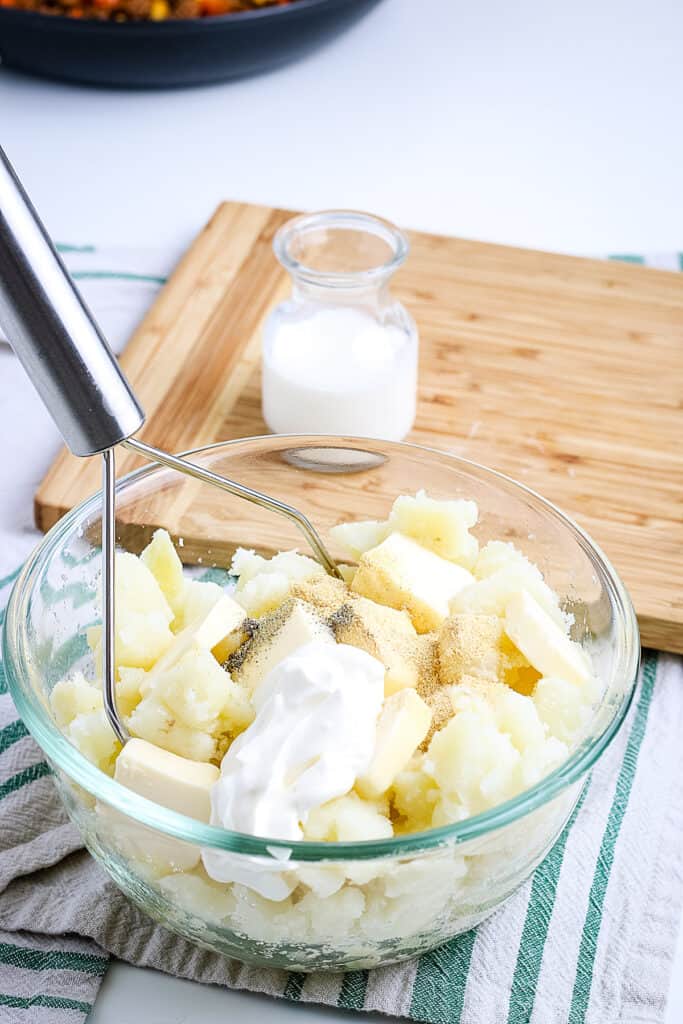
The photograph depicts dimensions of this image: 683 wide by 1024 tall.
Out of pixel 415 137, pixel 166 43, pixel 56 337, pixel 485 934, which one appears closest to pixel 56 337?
pixel 56 337

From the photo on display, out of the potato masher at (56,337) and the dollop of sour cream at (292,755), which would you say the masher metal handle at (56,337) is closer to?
the potato masher at (56,337)

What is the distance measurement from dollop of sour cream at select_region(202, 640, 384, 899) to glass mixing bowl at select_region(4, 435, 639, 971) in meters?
0.03

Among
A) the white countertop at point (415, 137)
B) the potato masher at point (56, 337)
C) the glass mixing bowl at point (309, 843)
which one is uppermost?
the potato masher at point (56, 337)

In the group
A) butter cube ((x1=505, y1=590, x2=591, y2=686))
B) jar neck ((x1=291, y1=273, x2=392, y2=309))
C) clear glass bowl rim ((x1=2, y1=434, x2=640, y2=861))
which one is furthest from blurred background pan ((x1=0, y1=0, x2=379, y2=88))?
butter cube ((x1=505, y1=590, x2=591, y2=686))

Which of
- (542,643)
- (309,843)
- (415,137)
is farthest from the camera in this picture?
(415,137)

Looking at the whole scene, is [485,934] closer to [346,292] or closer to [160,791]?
[160,791]

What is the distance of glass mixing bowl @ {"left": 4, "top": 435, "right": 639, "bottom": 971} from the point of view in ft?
2.91

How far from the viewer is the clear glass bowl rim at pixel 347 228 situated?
1.60 metres

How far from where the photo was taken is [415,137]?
2.53 m

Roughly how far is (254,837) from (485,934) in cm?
34

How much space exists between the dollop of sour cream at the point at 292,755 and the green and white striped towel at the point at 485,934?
22 centimetres

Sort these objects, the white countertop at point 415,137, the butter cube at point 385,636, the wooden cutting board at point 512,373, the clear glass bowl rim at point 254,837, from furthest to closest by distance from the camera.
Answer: the white countertop at point 415,137 < the wooden cutting board at point 512,373 < the butter cube at point 385,636 < the clear glass bowl rim at point 254,837

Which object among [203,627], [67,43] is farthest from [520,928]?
[67,43]

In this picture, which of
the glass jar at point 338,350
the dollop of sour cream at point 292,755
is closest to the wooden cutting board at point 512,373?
the glass jar at point 338,350
